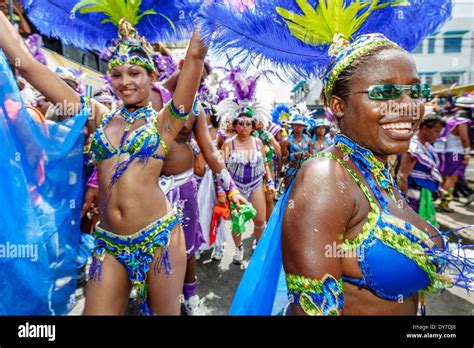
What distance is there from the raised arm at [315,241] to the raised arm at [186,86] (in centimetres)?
103

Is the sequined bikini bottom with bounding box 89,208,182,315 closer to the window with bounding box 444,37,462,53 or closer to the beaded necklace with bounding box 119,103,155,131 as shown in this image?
the beaded necklace with bounding box 119,103,155,131

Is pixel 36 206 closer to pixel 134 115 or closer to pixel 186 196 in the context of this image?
pixel 134 115

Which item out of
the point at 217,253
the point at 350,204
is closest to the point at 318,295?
the point at 350,204

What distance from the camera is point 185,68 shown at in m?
1.88

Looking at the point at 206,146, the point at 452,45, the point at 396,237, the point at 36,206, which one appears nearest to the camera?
the point at 396,237

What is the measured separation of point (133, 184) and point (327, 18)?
4.55 feet

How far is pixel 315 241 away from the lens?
110 cm

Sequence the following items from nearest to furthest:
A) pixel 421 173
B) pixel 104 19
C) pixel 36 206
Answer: pixel 36 206 → pixel 104 19 → pixel 421 173

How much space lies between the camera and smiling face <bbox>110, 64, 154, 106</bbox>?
6.75 feet

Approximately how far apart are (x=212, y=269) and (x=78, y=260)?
2128mm

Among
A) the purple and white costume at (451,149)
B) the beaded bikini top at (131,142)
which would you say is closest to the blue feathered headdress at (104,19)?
the beaded bikini top at (131,142)
